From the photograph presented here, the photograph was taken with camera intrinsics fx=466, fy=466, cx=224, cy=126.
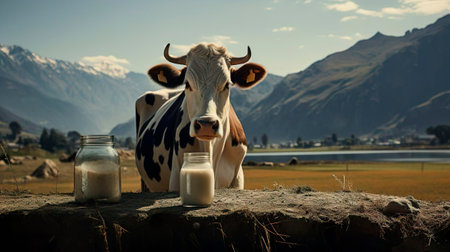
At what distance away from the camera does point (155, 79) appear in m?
8.93

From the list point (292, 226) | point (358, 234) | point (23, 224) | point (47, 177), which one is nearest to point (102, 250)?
point (23, 224)

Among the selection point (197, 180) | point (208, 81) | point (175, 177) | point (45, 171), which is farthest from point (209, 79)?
point (45, 171)

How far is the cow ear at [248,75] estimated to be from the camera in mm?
8484

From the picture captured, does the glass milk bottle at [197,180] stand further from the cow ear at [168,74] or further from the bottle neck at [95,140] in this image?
the cow ear at [168,74]

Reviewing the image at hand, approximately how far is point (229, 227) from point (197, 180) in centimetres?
63

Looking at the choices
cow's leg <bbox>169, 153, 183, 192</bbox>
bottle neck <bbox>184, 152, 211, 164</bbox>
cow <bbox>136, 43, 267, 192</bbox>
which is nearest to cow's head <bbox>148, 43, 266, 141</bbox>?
cow <bbox>136, 43, 267, 192</bbox>

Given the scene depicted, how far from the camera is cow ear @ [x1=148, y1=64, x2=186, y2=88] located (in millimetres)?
8695

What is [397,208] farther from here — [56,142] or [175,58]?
[56,142]

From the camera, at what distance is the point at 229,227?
16.3 feet

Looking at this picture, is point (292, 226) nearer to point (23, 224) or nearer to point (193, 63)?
point (23, 224)

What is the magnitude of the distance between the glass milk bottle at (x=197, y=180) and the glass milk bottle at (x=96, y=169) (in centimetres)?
85

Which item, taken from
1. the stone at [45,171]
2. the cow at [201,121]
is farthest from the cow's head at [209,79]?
the stone at [45,171]

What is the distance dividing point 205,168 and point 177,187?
10.1 ft

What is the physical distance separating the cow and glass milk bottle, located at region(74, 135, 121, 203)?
4.94ft
